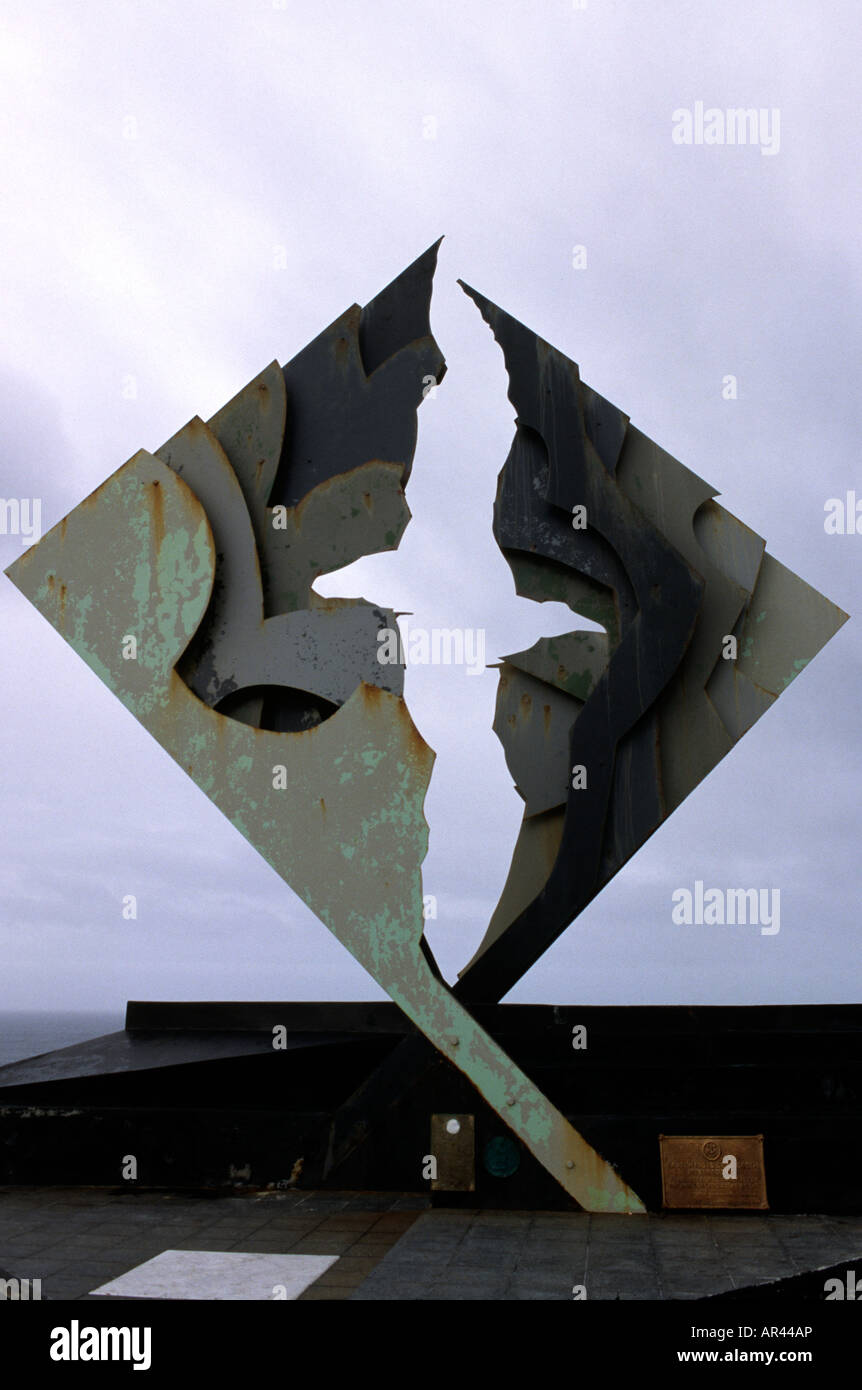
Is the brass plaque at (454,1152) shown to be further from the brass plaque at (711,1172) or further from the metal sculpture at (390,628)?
the brass plaque at (711,1172)

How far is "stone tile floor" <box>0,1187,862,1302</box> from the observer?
5496 mm

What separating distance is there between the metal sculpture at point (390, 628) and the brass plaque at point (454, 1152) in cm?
28

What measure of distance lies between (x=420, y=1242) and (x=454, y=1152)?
2.99 ft

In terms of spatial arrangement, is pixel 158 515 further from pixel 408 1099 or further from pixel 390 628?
pixel 408 1099

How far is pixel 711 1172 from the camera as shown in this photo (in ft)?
23.2

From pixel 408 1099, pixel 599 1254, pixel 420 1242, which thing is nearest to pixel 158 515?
pixel 408 1099

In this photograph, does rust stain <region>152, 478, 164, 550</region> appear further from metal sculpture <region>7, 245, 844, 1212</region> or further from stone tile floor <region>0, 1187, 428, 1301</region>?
stone tile floor <region>0, 1187, 428, 1301</region>

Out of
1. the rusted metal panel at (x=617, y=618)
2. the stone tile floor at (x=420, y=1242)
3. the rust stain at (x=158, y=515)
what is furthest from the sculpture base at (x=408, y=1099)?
the rust stain at (x=158, y=515)

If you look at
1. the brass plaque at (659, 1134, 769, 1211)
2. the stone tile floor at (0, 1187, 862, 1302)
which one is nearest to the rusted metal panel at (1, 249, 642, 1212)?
the brass plaque at (659, 1134, 769, 1211)

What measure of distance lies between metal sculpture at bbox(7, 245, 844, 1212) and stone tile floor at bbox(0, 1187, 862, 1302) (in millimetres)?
523

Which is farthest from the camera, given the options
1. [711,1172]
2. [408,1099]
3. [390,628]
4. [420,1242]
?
[390,628]

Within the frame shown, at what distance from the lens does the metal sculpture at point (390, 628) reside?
7.26m
